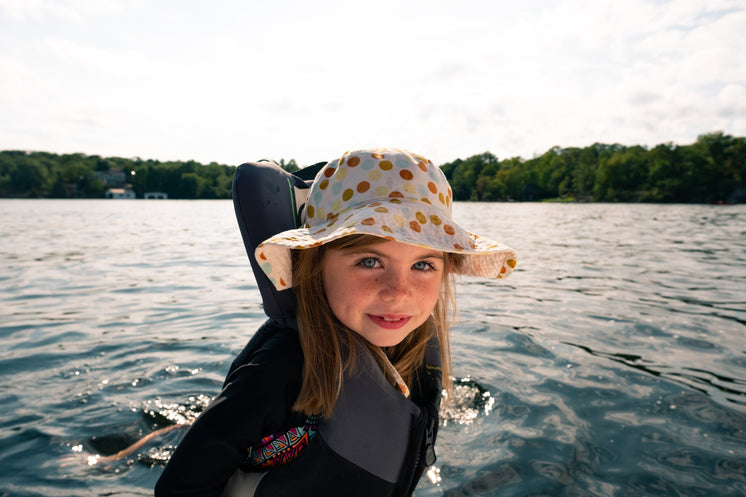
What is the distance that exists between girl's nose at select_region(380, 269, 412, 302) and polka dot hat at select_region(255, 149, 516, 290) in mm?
187

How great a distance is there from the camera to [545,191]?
10075cm

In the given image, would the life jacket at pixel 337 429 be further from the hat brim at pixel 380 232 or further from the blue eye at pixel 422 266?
the blue eye at pixel 422 266

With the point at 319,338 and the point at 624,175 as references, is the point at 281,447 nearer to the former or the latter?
the point at 319,338

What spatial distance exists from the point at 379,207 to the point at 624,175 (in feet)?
291

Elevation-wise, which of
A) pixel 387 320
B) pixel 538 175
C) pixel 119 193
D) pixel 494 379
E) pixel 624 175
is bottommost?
pixel 119 193

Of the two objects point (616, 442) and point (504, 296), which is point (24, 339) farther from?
point (504, 296)

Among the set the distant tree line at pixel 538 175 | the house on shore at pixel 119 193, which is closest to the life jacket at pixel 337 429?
the distant tree line at pixel 538 175

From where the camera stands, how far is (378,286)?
5.85 feet

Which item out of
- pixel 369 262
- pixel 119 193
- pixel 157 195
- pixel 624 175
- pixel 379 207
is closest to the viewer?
pixel 379 207

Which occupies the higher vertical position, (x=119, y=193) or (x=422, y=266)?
(x=422, y=266)

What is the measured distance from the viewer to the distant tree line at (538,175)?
2707 inches

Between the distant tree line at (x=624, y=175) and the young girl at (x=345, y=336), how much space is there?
257ft

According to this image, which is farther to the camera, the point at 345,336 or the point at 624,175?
the point at 624,175

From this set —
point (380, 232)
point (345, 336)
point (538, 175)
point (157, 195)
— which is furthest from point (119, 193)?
point (380, 232)
